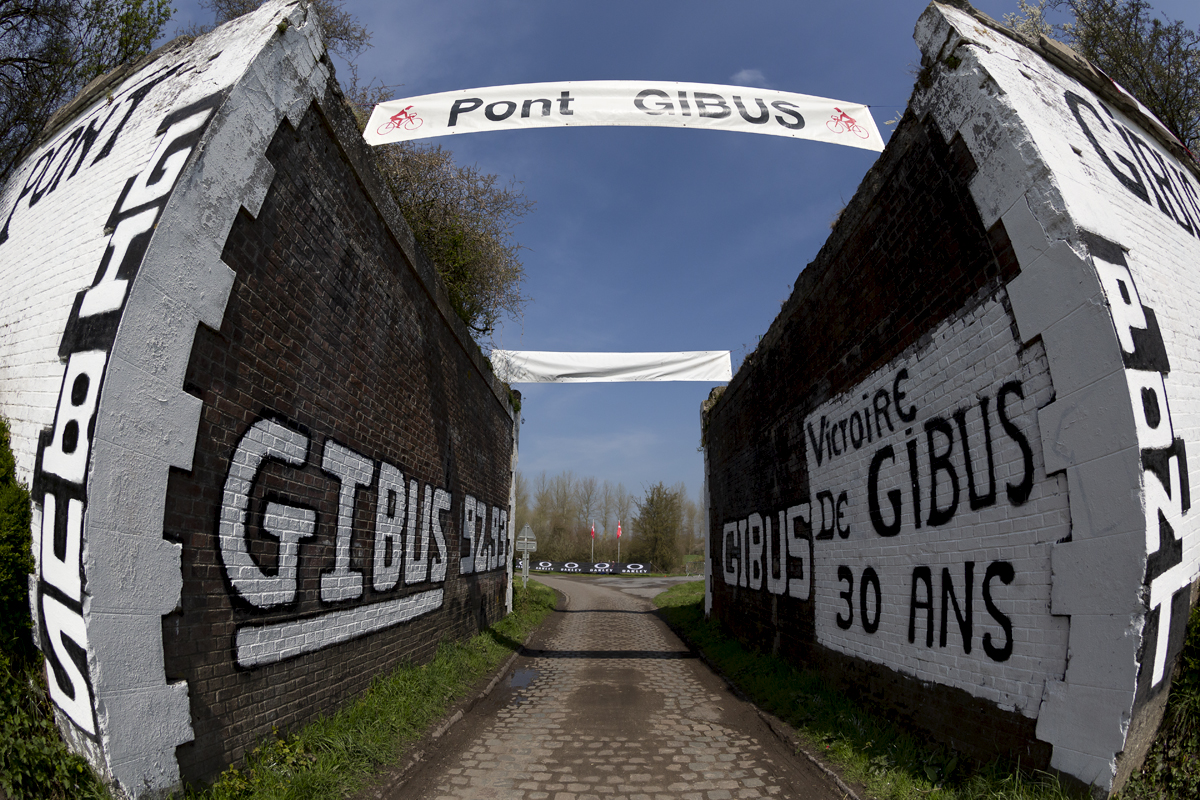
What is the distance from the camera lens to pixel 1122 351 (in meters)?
3.12

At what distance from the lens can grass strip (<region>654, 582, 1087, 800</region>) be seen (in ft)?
11.4

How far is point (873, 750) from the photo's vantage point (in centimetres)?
461

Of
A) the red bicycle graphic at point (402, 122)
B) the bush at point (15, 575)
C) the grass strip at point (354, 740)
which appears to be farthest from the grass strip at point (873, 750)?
the red bicycle graphic at point (402, 122)

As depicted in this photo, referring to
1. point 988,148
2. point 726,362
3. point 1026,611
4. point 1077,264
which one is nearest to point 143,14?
point 988,148

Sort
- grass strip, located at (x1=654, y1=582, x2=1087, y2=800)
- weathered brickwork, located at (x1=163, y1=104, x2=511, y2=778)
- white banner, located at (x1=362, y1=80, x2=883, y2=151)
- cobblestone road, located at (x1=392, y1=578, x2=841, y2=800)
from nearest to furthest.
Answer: grass strip, located at (x1=654, y1=582, x2=1087, y2=800) → weathered brickwork, located at (x1=163, y1=104, x2=511, y2=778) → cobblestone road, located at (x1=392, y1=578, x2=841, y2=800) → white banner, located at (x1=362, y1=80, x2=883, y2=151)

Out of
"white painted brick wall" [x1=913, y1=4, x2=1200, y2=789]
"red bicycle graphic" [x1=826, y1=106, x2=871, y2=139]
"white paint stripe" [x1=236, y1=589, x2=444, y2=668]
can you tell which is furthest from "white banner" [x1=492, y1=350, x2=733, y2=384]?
"white painted brick wall" [x1=913, y1=4, x2=1200, y2=789]

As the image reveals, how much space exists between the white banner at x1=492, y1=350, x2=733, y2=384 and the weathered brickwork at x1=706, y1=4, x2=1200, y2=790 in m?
9.41

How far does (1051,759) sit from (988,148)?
356cm

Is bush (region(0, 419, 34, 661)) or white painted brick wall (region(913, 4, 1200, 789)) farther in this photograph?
bush (region(0, 419, 34, 661))

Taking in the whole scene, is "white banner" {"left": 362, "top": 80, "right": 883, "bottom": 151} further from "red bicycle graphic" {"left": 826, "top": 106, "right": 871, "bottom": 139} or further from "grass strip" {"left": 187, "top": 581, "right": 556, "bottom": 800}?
"grass strip" {"left": 187, "top": 581, "right": 556, "bottom": 800}

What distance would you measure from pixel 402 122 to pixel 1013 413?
7060mm

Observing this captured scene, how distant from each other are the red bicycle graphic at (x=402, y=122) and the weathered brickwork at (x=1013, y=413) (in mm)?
5049

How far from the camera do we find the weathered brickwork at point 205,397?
3.05 m

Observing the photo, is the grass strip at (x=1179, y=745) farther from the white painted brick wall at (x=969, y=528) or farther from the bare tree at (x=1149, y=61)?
the bare tree at (x=1149, y=61)
